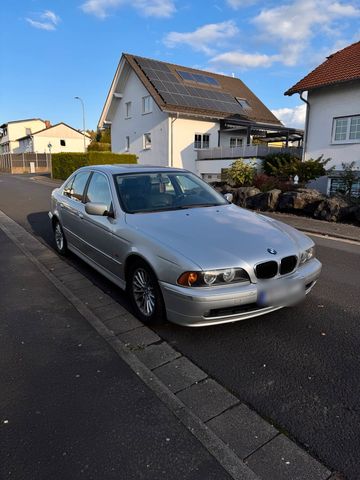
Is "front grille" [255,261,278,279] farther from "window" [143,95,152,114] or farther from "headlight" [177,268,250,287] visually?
"window" [143,95,152,114]

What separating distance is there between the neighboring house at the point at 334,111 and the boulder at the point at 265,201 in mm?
4459

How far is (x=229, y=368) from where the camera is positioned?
3074 mm

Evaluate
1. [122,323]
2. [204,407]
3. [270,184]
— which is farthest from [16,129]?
[204,407]

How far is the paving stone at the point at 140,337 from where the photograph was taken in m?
3.47

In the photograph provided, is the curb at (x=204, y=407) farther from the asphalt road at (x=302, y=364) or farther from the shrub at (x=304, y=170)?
the shrub at (x=304, y=170)

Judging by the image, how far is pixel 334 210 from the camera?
9992 mm

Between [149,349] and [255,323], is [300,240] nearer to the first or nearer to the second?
[255,323]

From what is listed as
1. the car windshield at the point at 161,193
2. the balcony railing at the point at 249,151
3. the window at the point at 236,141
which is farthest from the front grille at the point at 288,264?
the window at the point at 236,141

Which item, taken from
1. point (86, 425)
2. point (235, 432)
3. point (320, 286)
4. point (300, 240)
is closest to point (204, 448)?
point (235, 432)

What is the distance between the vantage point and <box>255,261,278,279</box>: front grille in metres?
3.31

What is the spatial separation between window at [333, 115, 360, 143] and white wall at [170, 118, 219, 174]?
10.4 meters

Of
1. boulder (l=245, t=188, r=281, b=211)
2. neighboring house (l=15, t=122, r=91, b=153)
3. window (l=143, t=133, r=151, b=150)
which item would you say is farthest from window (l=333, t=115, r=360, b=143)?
neighboring house (l=15, t=122, r=91, b=153)

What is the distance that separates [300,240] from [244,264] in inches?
41.8

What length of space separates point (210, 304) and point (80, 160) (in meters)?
25.9
